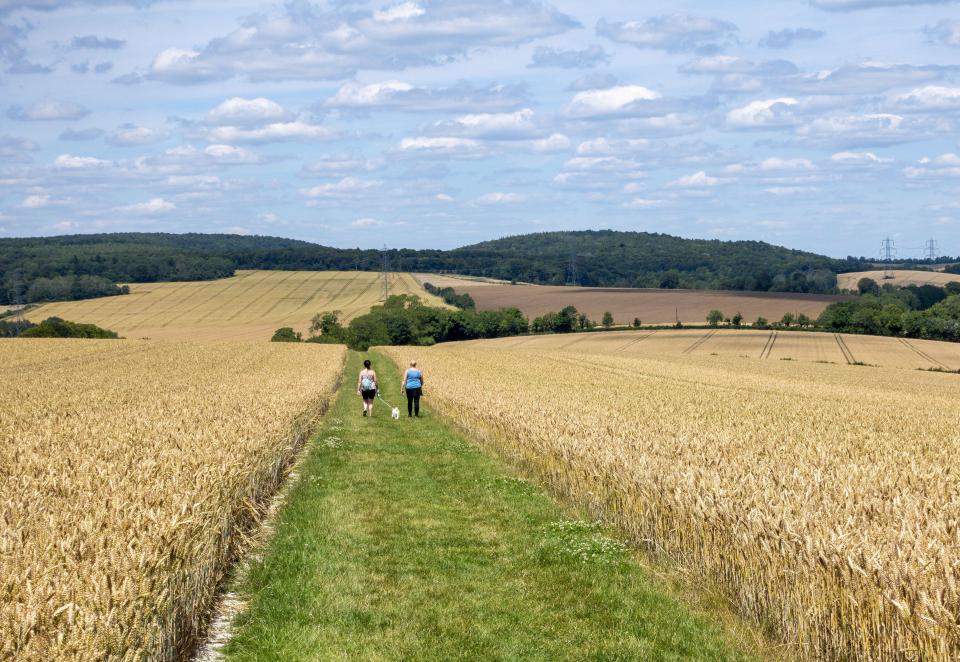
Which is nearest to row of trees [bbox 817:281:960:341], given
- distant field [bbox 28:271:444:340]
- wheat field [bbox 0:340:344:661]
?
distant field [bbox 28:271:444:340]

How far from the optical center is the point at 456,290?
492 ft

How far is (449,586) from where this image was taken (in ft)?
36.5

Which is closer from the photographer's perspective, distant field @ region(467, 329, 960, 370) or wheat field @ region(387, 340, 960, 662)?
wheat field @ region(387, 340, 960, 662)

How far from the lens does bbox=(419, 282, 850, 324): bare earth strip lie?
388ft

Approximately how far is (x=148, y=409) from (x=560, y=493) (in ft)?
31.2

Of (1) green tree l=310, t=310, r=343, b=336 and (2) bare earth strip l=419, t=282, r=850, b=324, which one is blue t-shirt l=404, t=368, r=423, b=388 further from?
(2) bare earth strip l=419, t=282, r=850, b=324

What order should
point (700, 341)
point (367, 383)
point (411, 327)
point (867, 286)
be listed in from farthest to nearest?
1. point (867, 286)
2. point (411, 327)
3. point (700, 341)
4. point (367, 383)

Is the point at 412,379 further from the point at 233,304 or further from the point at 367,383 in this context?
the point at 233,304

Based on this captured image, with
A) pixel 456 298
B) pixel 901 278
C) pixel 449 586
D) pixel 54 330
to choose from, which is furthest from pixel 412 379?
pixel 901 278

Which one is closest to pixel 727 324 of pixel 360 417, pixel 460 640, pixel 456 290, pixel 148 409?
pixel 456 290

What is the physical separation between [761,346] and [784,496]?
274 ft

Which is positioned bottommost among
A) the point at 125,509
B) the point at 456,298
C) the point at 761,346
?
the point at 761,346

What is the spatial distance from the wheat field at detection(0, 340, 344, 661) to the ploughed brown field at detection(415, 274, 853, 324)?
329 ft

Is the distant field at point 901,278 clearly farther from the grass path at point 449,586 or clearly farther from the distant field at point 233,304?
the grass path at point 449,586
